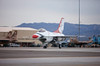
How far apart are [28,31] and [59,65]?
54852 millimetres

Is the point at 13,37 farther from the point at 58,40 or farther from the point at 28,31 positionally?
the point at 58,40

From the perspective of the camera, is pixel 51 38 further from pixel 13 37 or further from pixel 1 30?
pixel 1 30

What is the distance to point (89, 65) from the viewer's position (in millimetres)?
9594

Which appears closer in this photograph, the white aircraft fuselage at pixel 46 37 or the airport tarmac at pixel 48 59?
the airport tarmac at pixel 48 59

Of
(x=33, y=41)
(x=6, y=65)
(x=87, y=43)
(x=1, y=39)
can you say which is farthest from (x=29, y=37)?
(x=6, y=65)

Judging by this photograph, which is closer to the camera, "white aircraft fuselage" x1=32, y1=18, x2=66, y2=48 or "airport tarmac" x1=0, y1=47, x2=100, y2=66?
"airport tarmac" x1=0, y1=47, x2=100, y2=66

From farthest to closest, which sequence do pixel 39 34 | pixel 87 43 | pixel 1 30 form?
pixel 1 30 < pixel 87 43 < pixel 39 34

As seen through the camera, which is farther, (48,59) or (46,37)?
(46,37)

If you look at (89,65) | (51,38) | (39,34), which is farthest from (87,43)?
(89,65)

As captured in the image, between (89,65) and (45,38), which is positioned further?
(45,38)

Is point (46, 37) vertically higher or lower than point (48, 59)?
higher

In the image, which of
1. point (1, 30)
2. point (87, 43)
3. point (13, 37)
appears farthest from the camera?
point (1, 30)

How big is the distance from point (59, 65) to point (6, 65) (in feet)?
8.05

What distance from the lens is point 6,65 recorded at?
9.41 m
